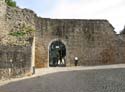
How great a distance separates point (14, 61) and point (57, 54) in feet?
35.1

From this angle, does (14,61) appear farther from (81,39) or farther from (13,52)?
(81,39)

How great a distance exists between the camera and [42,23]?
24.7m

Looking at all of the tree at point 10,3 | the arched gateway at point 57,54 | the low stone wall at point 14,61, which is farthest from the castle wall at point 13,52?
the tree at point 10,3

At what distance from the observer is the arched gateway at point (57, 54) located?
25.7 metres

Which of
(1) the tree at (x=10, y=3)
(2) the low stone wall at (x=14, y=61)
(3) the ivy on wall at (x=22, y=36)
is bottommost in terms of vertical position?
(2) the low stone wall at (x=14, y=61)

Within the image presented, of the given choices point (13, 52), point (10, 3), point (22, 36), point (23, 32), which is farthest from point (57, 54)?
point (13, 52)

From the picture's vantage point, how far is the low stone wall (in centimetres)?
1540

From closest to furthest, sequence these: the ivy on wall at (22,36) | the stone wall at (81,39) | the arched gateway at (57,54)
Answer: the ivy on wall at (22,36) → the stone wall at (81,39) → the arched gateway at (57,54)

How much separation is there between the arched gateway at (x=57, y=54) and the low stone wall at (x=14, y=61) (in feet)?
30.7

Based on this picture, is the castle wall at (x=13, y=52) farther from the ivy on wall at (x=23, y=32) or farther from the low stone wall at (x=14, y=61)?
the ivy on wall at (x=23, y=32)

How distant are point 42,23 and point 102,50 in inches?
178

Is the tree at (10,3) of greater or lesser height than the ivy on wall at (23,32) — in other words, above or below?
above

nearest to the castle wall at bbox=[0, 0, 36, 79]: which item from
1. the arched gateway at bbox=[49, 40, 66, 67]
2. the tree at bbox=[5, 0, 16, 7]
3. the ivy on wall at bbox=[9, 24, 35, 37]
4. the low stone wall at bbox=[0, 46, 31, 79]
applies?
the low stone wall at bbox=[0, 46, 31, 79]

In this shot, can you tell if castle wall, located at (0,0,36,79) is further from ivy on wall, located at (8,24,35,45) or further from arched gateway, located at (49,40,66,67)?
arched gateway, located at (49,40,66,67)
